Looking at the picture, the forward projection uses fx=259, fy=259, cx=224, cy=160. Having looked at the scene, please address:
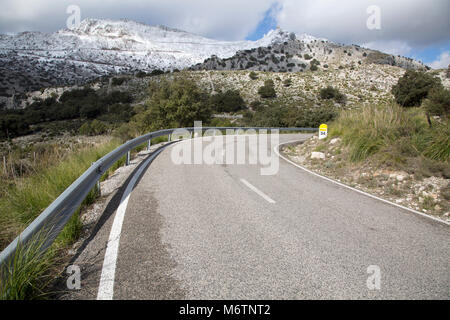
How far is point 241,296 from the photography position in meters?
2.46

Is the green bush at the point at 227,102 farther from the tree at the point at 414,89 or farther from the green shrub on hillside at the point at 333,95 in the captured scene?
the tree at the point at 414,89

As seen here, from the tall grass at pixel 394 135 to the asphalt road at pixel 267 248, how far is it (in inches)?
116

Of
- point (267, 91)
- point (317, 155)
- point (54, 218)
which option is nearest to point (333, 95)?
point (267, 91)

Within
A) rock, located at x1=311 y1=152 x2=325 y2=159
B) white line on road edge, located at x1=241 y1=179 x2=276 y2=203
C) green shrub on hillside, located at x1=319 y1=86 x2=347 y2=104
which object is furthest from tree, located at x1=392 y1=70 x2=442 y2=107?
white line on road edge, located at x1=241 y1=179 x2=276 y2=203

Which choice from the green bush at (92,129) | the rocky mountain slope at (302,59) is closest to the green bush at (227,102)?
the green bush at (92,129)

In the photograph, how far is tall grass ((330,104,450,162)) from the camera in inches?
280

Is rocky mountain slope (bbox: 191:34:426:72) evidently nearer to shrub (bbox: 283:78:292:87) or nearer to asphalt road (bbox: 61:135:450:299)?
shrub (bbox: 283:78:292:87)

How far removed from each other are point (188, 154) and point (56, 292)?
842cm

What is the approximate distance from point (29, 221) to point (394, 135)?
381 inches

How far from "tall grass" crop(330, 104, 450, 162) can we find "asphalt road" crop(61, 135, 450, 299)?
295 cm

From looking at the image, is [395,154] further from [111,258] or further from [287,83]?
[287,83]

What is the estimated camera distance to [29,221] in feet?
12.8
